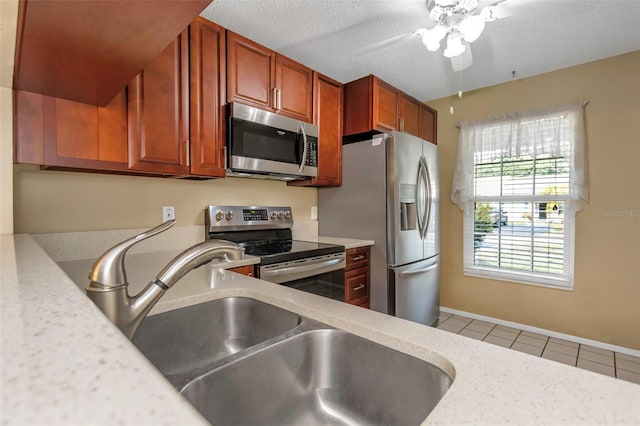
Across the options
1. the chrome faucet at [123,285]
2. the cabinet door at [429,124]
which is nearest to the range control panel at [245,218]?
the chrome faucet at [123,285]

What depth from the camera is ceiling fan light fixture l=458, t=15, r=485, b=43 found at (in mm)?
1575

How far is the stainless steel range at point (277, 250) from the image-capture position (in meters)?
1.92

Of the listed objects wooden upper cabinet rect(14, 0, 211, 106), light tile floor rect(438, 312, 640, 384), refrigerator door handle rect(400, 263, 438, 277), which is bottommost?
light tile floor rect(438, 312, 640, 384)

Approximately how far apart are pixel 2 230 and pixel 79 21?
1.01 metres

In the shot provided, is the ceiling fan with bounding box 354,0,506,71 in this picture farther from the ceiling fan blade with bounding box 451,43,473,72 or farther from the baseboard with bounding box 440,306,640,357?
the baseboard with bounding box 440,306,640,357

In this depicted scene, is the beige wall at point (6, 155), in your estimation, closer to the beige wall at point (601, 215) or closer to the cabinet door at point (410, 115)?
the cabinet door at point (410, 115)

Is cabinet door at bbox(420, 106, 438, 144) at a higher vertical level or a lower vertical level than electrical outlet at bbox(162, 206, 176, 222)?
higher

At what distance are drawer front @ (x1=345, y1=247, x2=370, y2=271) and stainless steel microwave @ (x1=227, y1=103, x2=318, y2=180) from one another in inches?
27.2

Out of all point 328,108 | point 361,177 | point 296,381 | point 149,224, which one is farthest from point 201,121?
point 296,381

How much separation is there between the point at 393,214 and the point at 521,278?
1.56 meters

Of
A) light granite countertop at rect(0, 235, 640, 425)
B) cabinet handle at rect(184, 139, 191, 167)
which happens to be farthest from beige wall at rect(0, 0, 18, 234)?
cabinet handle at rect(184, 139, 191, 167)

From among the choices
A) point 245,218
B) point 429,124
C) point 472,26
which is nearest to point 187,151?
point 245,218

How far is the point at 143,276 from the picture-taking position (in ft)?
4.33

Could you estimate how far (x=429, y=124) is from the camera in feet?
11.1
